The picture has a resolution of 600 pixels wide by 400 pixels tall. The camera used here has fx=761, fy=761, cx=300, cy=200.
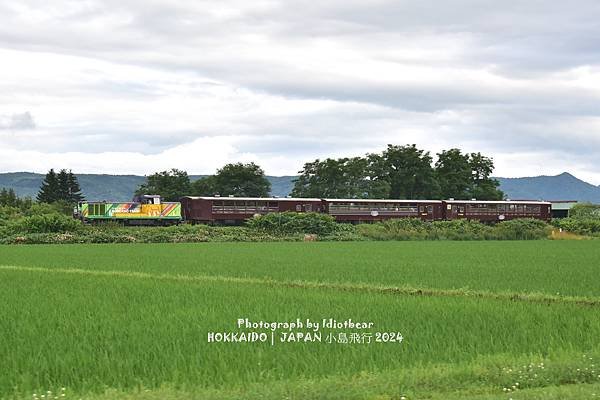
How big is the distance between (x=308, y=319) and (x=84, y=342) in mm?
3599

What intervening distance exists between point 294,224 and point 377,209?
43.6ft

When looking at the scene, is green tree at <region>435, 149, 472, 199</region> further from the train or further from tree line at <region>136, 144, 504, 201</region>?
the train

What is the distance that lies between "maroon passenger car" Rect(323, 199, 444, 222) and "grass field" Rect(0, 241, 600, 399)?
4230 centimetres

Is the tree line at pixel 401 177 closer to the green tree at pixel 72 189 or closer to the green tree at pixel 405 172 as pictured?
the green tree at pixel 405 172

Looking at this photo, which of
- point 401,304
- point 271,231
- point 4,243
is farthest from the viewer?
point 271,231

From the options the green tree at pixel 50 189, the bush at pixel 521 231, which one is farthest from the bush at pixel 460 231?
the green tree at pixel 50 189

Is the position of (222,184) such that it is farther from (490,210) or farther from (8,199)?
(490,210)

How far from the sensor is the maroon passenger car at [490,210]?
6781 cm

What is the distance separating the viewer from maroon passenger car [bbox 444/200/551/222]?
67.8 metres

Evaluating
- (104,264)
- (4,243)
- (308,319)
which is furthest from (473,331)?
(4,243)

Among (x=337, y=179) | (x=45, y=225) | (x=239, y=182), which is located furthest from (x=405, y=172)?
(x=45, y=225)

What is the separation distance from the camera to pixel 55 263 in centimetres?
2612

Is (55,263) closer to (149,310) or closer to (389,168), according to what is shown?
(149,310)

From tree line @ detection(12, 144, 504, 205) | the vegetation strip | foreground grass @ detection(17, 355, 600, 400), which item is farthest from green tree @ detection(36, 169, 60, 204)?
foreground grass @ detection(17, 355, 600, 400)
